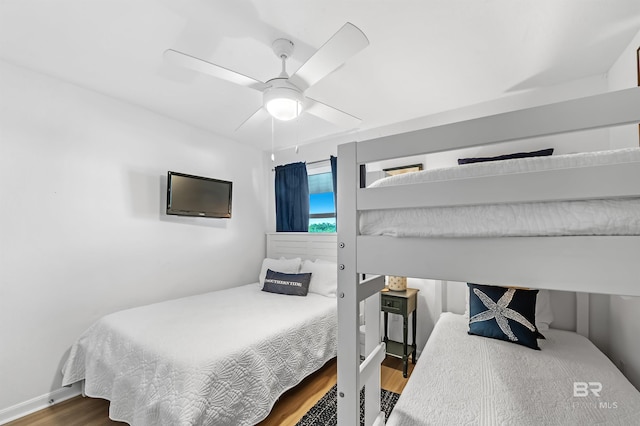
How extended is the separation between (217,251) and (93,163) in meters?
1.50

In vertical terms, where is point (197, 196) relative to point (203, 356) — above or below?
above

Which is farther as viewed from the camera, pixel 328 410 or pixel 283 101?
pixel 328 410

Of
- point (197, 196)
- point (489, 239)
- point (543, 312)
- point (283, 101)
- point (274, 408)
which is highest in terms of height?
point (283, 101)

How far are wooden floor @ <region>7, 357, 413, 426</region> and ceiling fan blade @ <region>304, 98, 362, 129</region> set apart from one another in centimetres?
214

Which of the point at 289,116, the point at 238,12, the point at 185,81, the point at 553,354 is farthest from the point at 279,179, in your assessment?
the point at 553,354

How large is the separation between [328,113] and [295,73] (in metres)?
0.47

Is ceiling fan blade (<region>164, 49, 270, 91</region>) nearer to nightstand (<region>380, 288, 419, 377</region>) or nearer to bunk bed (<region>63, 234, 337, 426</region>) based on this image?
bunk bed (<region>63, 234, 337, 426</region>)

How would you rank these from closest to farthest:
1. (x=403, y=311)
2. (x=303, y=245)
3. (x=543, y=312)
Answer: (x=543, y=312) → (x=403, y=311) → (x=303, y=245)

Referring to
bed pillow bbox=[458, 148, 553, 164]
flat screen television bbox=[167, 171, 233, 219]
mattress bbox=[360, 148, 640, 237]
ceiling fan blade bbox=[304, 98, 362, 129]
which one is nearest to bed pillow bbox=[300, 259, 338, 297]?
flat screen television bbox=[167, 171, 233, 219]

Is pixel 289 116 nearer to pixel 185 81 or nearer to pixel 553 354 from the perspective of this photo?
pixel 185 81

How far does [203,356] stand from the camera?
152cm

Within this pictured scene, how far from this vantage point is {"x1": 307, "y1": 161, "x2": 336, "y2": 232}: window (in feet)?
12.0

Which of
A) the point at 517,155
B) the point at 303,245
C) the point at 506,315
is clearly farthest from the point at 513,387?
the point at 303,245

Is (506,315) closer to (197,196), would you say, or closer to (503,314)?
(503,314)
